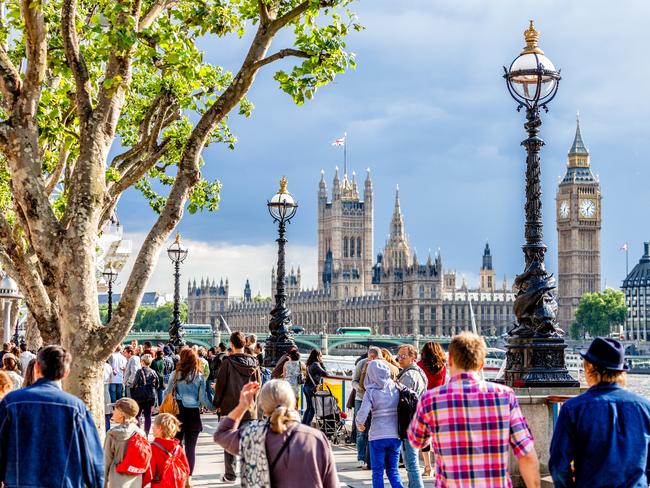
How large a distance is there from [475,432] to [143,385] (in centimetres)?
944

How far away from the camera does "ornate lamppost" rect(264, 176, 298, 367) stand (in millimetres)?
19578

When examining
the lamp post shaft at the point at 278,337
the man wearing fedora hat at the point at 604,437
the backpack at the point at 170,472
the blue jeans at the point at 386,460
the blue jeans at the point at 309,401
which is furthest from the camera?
the lamp post shaft at the point at 278,337

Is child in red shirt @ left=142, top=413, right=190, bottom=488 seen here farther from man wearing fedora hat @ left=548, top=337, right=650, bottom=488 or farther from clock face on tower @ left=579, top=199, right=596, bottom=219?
clock face on tower @ left=579, top=199, right=596, bottom=219

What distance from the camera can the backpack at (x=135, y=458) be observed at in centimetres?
784

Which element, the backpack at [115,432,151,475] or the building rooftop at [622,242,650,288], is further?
the building rooftop at [622,242,650,288]

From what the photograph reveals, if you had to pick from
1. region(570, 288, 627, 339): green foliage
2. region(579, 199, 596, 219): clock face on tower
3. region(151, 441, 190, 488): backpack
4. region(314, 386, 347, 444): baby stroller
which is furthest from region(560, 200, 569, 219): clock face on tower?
region(151, 441, 190, 488): backpack

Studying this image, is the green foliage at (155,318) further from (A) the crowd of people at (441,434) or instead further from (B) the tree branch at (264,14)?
(A) the crowd of people at (441,434)

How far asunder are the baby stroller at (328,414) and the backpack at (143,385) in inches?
85.1

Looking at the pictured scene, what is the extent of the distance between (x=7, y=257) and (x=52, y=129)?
1749 mm

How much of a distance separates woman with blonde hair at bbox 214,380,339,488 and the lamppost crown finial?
7.28 metres

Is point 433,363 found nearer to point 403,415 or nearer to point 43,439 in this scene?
point 403,415

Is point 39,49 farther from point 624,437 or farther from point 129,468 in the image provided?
point 624,437

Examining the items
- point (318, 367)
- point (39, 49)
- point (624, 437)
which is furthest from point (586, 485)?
point (318, 367)

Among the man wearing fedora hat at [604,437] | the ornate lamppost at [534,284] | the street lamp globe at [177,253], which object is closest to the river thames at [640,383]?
the street lamp globe at [177,253]
